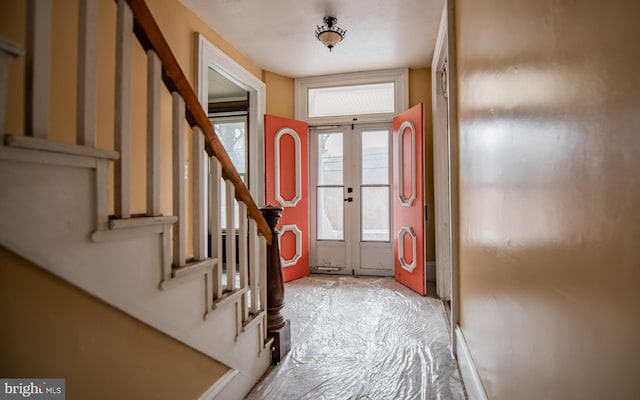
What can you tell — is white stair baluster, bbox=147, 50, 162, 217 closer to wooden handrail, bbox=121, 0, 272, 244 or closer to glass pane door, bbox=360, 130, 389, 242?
wooden handrail, bbox=121, 0, 272, 244

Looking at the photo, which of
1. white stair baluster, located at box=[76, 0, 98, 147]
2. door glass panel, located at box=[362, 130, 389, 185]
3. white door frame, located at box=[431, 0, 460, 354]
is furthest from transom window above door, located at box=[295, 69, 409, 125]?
white stair baluster, located at box=[76, 0, 98, 147]

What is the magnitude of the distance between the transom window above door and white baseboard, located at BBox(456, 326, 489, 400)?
2781mm

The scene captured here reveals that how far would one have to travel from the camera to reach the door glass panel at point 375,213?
4.03 meters

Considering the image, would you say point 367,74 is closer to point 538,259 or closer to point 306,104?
point 306,104

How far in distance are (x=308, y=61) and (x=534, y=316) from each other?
135 inches

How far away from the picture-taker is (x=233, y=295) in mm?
1506

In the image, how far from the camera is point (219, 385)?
1.43 meters

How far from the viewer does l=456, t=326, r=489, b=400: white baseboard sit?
4.59 feet

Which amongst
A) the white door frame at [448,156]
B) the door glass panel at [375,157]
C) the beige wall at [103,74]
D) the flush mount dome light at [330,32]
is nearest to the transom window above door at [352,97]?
the door glass panel at [375,157]

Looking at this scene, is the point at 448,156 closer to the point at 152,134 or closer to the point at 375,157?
the point at 375,157

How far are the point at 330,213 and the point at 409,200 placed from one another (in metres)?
1.16

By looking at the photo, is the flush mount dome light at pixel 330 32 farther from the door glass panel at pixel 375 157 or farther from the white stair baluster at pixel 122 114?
the white stair baluster at pixel 122 114

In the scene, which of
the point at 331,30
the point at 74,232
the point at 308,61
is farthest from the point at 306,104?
the point at 74,232

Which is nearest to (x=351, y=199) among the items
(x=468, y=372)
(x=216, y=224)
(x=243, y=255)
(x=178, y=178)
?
(x=243, y=255)
